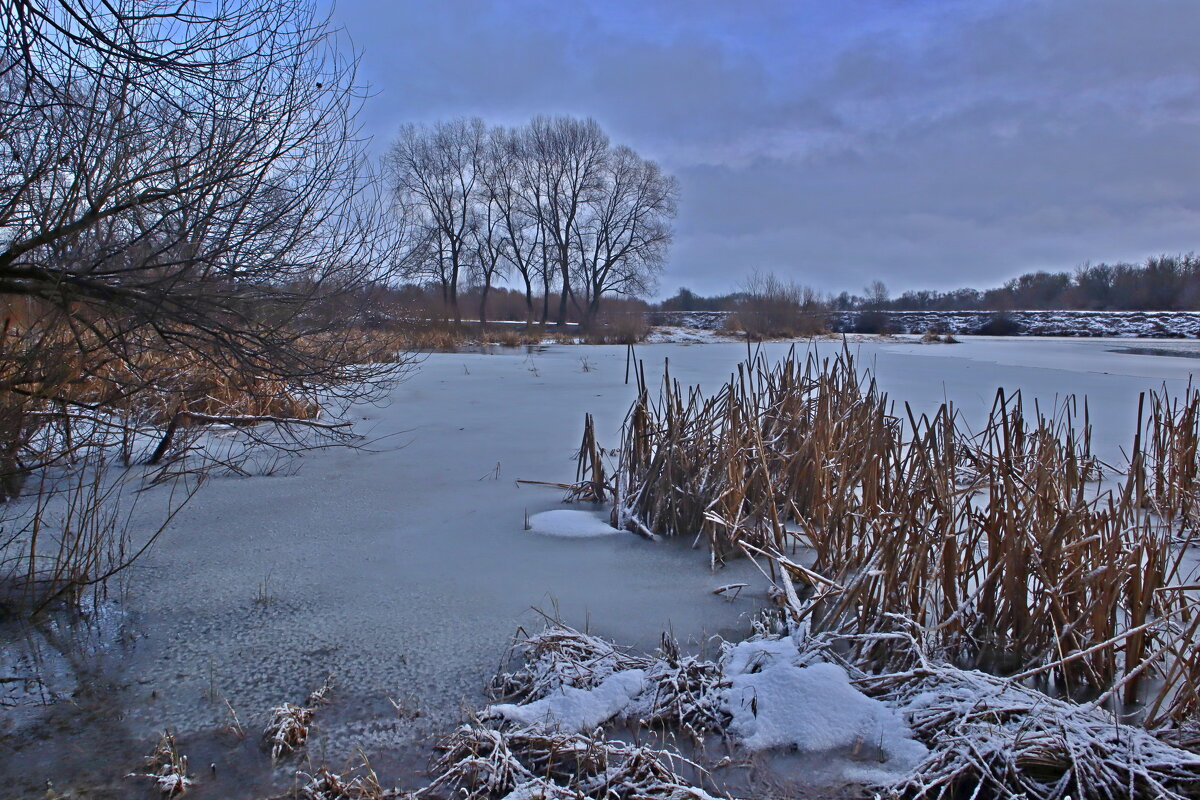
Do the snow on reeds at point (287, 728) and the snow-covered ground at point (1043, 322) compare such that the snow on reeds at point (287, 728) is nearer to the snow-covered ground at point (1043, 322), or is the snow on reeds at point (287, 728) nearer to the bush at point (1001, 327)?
the snow-covered ground at point (1043, 322)

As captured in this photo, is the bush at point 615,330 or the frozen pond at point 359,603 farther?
the bush at point 615,330

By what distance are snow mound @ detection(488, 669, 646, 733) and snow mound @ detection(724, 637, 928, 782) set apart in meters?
0.27

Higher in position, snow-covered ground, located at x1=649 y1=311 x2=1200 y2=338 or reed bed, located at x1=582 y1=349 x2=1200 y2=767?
snow-covered ground, located at x1=649 y1=311 x2=1200 y2=338

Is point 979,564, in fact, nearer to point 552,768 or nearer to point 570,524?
point 552,768

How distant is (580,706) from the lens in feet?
5.89

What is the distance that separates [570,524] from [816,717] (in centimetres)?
173

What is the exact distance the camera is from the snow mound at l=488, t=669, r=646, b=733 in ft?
5.66

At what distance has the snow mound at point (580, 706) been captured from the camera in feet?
5.66

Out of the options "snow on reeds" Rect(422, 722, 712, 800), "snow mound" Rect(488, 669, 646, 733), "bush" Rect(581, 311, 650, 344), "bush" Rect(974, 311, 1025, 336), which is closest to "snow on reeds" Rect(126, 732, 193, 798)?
"snow on reeds" Rect(422, 722, 712, 800)

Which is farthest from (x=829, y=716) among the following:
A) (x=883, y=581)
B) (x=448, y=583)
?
(x=448, y=583)

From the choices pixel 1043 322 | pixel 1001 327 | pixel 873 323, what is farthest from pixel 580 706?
pixel 873 323

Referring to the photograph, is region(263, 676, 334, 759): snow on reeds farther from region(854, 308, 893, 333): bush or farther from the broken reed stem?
region(854, 308, 893, 333): bush

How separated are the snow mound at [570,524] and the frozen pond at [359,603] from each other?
1 centimetres

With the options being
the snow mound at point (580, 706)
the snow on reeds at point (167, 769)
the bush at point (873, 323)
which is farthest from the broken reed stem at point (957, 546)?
the bush at point (873, 323)
